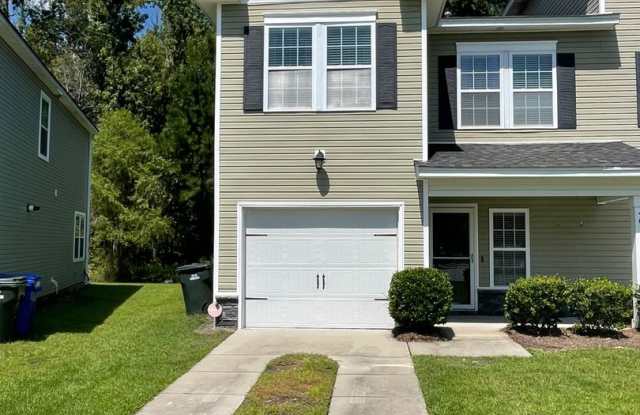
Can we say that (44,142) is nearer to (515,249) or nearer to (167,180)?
(167,180)

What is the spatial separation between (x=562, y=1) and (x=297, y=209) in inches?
319

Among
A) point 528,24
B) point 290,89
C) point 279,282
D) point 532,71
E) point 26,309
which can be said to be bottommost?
point 26,309

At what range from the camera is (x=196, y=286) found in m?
10.9

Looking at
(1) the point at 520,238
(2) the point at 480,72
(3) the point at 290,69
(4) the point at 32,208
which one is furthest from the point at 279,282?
(4) the point at 32,208

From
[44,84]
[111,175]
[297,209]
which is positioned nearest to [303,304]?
[297,209]

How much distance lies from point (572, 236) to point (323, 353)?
5.96 m

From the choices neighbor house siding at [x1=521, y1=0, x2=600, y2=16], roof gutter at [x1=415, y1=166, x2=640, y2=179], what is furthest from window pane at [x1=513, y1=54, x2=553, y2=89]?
roof gutter at [x1=415, y1=166, x2=640, y2=179]

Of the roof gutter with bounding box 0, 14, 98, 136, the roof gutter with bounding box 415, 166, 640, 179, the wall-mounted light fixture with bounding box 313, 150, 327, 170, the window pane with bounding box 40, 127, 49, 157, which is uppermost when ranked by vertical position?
the roof gutter with bounding box 0, 14, 98, 136

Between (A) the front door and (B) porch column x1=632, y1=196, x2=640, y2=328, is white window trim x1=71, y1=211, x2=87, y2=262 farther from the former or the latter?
(B) porch column x1=632, y1=196, x2=640, y2=328

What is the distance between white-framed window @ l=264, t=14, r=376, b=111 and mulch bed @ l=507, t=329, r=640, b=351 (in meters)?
4.41

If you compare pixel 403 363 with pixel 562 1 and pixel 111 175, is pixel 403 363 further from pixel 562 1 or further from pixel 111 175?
pixel 111 175

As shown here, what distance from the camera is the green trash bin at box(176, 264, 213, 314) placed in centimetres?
1082

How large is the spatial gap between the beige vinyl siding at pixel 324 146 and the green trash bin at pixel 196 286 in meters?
1.24

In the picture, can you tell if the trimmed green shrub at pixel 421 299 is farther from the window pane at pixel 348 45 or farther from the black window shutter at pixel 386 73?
the window pane at pixel 348 45
